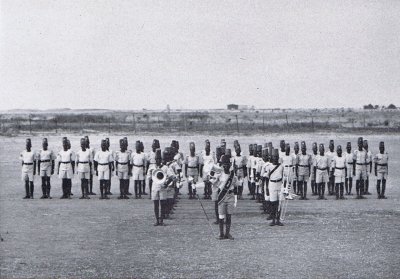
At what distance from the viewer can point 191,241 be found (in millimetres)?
12711

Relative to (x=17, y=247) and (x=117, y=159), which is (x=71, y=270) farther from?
(x=117, y=159)

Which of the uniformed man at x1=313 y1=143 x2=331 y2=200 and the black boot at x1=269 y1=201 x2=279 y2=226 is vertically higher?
the uniformed man at x1=313 y1=143 x2=331 y2=200

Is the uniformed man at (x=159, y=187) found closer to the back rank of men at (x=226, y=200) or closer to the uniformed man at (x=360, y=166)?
the back rank of men at (x=226, y=200)

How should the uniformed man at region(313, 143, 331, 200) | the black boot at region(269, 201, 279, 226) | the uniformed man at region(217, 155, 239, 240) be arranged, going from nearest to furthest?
1. the uniformed man at region(217, 155, 239, 240)
2. the black boot at region(269, 201, 279, 226)
3. the uniformed man at region(313, 143, 331, 200)

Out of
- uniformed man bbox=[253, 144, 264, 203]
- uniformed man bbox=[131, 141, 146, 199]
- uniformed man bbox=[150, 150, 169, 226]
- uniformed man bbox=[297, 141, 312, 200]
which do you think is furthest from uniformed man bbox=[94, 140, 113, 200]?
uniformed man bbox=[297, 141, 312, 200]

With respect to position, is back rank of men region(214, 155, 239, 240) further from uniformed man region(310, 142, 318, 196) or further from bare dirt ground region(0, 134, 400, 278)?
uniformed man region(310, 142, 318, 196)

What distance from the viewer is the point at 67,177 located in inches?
790

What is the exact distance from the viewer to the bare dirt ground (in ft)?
33.3

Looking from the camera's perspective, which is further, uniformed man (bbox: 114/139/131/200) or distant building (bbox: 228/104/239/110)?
distant building (bbox: 228/104/239/110)

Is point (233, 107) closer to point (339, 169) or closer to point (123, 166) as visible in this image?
point (339, 169)

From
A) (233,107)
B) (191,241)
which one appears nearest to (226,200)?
(191,241)

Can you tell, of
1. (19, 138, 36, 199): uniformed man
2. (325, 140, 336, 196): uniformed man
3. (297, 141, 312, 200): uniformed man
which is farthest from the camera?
(297, 141, 312, 200): uniformed man

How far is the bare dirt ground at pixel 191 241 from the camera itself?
10.2 meters

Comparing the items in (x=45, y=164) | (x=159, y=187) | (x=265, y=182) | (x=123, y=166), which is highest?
(x=45, y=164)
